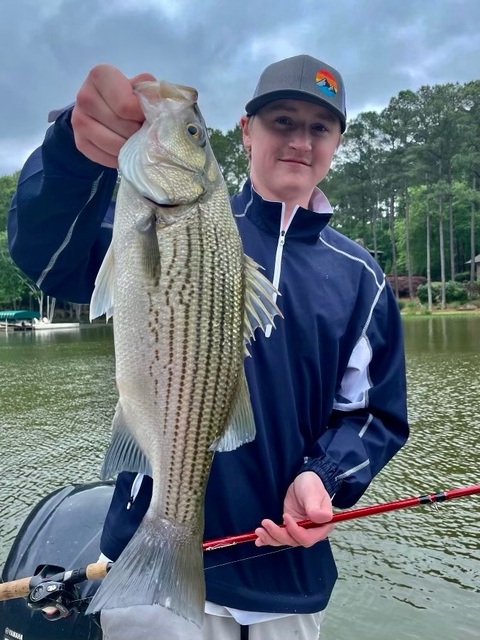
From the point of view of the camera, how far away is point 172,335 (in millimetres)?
1619

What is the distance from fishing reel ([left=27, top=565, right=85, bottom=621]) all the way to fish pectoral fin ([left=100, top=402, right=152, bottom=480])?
0.94 m

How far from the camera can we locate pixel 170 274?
1.61 metres

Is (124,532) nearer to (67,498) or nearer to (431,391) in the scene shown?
(67,498)

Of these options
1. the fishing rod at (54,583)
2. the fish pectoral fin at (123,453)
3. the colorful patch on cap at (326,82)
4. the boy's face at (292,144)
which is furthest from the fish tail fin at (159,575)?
the colorful patch on cap at (326,82)

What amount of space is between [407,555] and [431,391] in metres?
6.84

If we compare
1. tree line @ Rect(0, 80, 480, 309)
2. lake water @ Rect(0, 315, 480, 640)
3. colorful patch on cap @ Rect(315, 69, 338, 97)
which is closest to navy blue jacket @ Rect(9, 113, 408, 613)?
colorful patch on cap @ Rect(315, 69, 338, 97)

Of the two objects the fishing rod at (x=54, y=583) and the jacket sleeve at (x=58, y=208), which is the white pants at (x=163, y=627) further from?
the jacket sleeve at (x=58, y=208)

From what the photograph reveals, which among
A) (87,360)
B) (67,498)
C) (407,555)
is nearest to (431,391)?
(407,555)

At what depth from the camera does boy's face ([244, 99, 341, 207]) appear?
207 centimetres

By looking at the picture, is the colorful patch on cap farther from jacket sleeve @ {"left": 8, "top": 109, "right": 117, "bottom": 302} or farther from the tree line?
the tree line

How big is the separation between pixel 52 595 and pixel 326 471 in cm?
127

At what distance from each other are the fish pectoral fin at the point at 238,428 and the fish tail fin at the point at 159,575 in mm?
263

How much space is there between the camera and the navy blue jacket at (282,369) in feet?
6.12

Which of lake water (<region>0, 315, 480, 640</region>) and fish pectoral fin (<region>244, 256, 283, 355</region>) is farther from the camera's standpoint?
lake water (<region>0, 315, 480, 640</region>)
